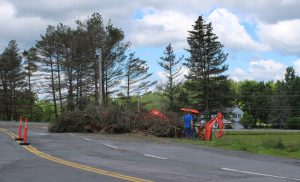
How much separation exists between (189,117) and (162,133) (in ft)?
9.15

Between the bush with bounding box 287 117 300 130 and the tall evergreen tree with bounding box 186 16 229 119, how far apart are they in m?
31.9

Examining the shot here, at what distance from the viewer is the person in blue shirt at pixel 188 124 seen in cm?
2678

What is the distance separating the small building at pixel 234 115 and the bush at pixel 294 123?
12.1 metres

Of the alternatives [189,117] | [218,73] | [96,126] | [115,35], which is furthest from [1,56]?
[189,117]

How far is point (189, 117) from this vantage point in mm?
26719

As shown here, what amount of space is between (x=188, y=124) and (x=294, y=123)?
83894 mm

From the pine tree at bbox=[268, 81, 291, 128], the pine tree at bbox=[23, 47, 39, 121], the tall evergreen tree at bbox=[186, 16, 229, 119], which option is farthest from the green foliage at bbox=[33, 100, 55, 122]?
the pine tree at bbox=[268, 81, 291, 128]

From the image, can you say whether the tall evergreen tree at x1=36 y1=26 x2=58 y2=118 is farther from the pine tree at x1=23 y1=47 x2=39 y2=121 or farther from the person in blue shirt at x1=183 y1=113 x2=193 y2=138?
the person in blue shirt at x1=183 y1=113 x2=193 y2=138

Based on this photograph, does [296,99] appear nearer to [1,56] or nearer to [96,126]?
[1,56]

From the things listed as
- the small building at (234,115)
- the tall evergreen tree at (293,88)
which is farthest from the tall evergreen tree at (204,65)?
the tall evergreen tree at (293,88)

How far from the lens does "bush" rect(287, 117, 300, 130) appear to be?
105m

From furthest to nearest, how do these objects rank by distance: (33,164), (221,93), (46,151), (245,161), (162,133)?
(221,93) → (162,133) → (46,151) → (245,161) → (33,164)

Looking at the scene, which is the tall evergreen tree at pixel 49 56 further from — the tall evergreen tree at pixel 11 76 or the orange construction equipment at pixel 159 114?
the orange construction equipment at pixel 159 114

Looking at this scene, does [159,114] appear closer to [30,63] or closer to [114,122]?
[114,122]
